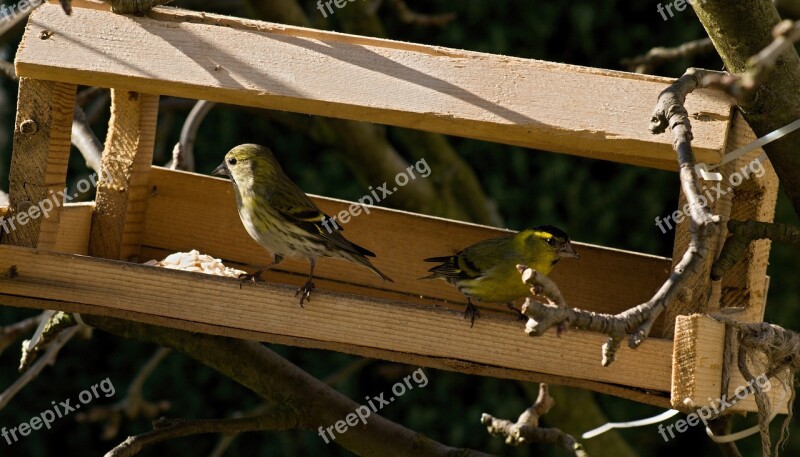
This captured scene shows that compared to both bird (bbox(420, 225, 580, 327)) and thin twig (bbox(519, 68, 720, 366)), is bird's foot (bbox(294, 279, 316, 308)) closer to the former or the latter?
bird (bbox(420, 225, 580, 327))

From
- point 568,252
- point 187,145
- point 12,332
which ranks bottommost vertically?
point 12,332

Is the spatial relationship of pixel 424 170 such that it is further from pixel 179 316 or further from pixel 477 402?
pixel 179 316

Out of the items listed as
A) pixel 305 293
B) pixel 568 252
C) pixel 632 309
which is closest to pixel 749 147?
pixel 568 252

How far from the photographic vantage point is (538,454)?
21.2 ft

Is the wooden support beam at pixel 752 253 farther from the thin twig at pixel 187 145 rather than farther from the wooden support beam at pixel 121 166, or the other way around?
the thin twig at pixel 187 145

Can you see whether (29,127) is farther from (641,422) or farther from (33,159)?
(641,422)

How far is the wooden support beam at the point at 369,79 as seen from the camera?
300 cm

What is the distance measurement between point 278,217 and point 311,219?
0.12 metres

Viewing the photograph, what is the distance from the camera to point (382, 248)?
4125 mm

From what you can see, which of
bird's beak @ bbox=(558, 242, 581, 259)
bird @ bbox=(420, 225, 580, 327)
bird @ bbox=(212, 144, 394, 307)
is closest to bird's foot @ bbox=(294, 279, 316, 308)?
bird @ bbox=(212, 144, 394, 307)

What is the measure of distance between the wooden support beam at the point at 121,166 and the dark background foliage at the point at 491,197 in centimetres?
194

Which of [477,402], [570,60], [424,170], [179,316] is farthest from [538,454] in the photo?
[179,316]

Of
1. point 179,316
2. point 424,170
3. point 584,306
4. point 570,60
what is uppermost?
point 570,60

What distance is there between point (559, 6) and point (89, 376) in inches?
154
